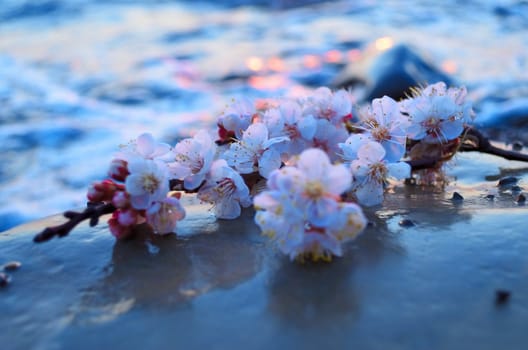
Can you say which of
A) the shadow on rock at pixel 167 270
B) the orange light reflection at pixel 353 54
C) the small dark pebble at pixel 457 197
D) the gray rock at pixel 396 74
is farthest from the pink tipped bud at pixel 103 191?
the orange light reflection at pixel 353 54

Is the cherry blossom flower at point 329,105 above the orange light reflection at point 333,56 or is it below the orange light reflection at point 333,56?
below

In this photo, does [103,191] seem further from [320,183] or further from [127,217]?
[320,183]

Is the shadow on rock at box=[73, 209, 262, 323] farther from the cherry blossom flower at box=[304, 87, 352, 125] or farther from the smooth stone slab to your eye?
the cherry blossom flower at box=[304, 87, 352, 125]

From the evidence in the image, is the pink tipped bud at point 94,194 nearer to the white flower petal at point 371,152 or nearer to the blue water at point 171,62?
the white flower petal at point 371,152

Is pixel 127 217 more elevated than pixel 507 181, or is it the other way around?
pixel 127 217

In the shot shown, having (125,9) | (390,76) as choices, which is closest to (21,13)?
(125,9)

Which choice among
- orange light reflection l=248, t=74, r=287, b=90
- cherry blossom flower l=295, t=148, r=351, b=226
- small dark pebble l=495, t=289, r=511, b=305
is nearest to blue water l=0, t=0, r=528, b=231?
orange light reflection l=248, t=74, r=287, b=90

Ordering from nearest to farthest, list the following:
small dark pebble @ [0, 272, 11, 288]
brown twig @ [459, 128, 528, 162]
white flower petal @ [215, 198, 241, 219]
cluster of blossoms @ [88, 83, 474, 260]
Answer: cluster of blossoms @ [88, 83, 474, 260] < small dark pebble @ [0, 272, 11, 288] < white flower petal @ [215, 198, 241, 219] < brown twig @ [459, 128, 528, 162]

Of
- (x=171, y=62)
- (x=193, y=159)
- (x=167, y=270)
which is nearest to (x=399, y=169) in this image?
(x=193, y=159)
